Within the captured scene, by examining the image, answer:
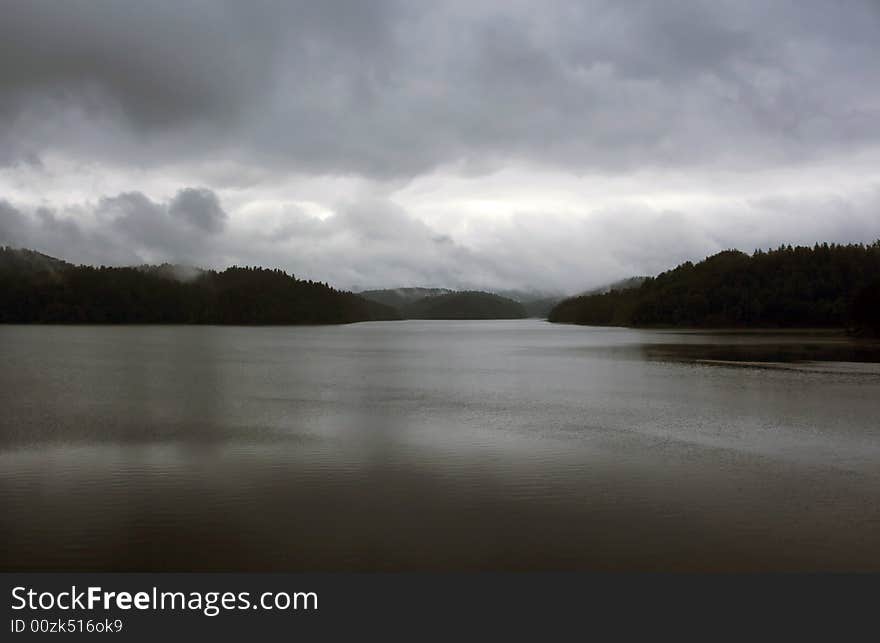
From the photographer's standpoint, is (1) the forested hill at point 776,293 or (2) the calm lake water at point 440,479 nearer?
(2) the calm lake water at point 440,479

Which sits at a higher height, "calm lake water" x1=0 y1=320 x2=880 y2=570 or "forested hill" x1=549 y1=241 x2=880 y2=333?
"forested hill" x1=549 y1=241 x2=880 y2=333

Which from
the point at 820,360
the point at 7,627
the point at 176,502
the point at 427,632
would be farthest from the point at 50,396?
the point at 820,360

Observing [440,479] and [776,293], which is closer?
[440,479]

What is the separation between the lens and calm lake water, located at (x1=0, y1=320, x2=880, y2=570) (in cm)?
1190

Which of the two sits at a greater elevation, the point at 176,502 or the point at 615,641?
the point at 176,502

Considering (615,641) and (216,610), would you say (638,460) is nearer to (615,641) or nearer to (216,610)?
(615,641)

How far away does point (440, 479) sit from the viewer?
17.0 m

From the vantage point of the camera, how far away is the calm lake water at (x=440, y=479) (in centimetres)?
1190

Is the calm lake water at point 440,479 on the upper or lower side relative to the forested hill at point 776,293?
lower

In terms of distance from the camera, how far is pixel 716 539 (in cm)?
1252

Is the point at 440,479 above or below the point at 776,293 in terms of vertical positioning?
below

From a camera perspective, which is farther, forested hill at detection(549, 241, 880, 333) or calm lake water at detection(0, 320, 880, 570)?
forested hill at detection(549, 241, 880, 333)

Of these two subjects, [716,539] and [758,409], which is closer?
→ [716,539]

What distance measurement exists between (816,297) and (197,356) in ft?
520
